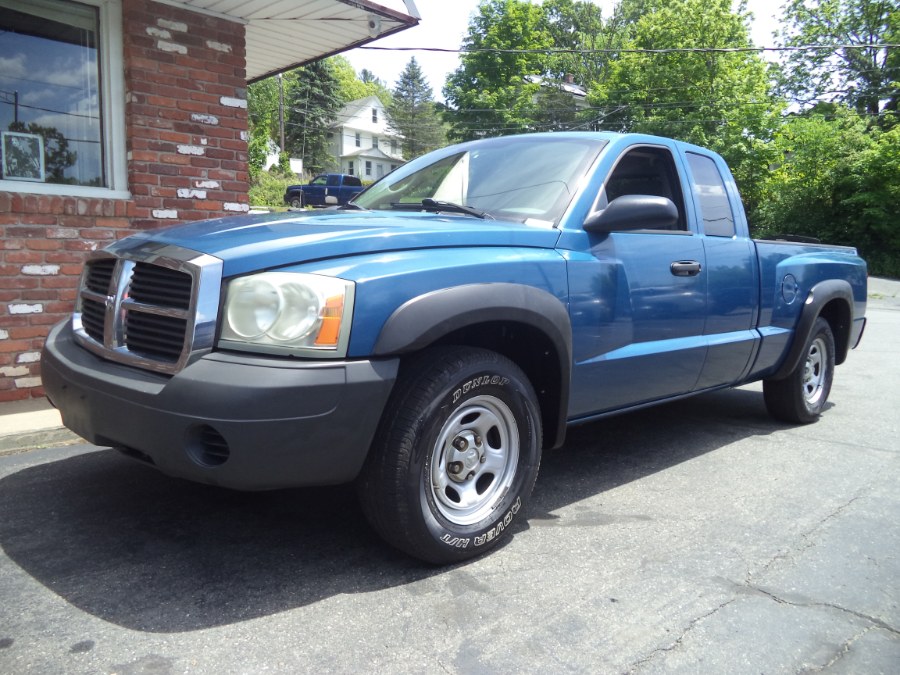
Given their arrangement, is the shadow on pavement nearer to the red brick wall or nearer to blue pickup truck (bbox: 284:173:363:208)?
the red brick wall

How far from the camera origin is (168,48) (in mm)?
5953

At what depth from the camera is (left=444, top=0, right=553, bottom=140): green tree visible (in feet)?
157

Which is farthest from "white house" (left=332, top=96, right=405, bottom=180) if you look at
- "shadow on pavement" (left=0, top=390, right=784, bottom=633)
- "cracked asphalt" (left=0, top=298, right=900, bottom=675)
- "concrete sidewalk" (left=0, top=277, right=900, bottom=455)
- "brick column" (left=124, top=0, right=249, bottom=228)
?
"cracked asphalt" (left=0, top=298, right=900, bottom=675)

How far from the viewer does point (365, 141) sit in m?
82.4

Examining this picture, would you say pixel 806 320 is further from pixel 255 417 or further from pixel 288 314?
pixel 255 417

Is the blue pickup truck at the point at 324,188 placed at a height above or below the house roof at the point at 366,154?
below

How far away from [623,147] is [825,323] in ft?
8.69

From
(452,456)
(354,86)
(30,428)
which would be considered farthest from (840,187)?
(354,86)

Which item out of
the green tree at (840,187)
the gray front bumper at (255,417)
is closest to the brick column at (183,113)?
the gray front bumper at (255,417)

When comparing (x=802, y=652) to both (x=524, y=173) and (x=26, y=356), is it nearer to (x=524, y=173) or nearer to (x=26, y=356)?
(x=524, y=173)

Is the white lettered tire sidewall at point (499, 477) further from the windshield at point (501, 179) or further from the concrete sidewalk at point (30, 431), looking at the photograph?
the concrete sidewalk at point (30, 431)

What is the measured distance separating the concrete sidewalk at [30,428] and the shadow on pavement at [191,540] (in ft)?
1.44

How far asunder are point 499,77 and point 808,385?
47308 mm

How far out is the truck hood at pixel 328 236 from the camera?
2559 millimetres
